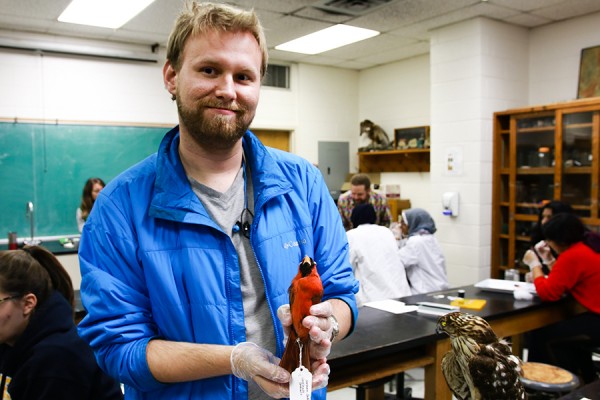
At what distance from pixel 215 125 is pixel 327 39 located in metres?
4.95

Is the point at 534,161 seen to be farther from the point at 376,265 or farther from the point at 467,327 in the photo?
the point at 467,327

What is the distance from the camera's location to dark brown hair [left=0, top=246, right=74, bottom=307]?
5.50ft

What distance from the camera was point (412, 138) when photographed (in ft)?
21.0

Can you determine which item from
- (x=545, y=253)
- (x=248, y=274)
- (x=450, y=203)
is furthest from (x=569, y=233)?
(x=248, y=274)

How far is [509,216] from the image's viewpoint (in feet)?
16.1

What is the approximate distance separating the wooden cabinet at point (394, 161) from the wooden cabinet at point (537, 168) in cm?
121

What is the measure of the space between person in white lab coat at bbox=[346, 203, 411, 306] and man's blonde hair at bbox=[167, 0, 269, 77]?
2473 millimetres

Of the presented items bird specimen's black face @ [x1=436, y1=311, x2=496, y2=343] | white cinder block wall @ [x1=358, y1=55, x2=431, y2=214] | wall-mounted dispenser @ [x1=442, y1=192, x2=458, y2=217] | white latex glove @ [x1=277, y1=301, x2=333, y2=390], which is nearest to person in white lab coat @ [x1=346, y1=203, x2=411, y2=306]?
wall-mounted dispenser @ [x1=442, y1=192, x2=458, y2=217]

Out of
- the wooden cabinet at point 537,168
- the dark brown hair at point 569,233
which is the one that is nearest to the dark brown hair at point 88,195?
the wooden cabinet at point 537,168

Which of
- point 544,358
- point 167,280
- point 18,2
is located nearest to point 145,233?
point 167,280

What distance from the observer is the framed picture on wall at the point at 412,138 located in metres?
6.12

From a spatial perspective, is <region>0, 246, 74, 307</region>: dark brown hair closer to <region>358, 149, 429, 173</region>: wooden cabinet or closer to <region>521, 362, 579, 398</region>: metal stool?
<region>521, 362, 579, 398</region>: metal stool

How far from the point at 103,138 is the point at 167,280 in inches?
197

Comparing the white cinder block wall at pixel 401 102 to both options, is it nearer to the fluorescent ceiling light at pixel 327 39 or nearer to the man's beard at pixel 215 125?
the fluorescent ceiling light at pixel 327 39
